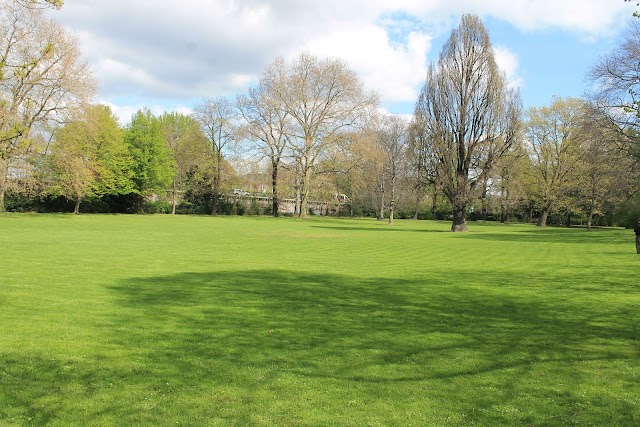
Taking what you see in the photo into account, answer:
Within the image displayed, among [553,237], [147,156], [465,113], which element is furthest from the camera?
[147,156]

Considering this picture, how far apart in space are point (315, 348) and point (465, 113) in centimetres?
3945

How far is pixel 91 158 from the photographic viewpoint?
54281mm

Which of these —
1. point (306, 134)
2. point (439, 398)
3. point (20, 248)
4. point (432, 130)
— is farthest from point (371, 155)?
point (439, 398)

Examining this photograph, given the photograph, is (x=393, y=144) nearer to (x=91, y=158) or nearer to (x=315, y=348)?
(x=91, y=158)

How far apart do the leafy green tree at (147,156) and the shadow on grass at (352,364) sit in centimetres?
5668

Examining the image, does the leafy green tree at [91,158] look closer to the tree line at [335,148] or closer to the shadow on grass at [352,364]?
the tree line at [335,148]

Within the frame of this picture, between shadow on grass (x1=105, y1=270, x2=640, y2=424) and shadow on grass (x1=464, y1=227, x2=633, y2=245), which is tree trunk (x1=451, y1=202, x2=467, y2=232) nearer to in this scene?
shadow on grass (x1=464, y1=227, x2=633, y2=245)

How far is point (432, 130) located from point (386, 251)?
24.1 metres

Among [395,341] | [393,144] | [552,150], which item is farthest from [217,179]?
[395,341]

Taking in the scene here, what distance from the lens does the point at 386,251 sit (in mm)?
21875

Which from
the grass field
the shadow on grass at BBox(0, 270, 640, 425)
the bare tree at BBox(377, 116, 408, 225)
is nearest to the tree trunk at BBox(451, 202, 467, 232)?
the bare tree at BBox(377, 116, 408, 225)

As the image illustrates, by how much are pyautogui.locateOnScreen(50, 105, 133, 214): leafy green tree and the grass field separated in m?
33.3

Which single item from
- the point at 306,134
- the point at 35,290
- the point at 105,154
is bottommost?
the point at 35,290

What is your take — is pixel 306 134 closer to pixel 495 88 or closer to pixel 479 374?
pixel 495 88
